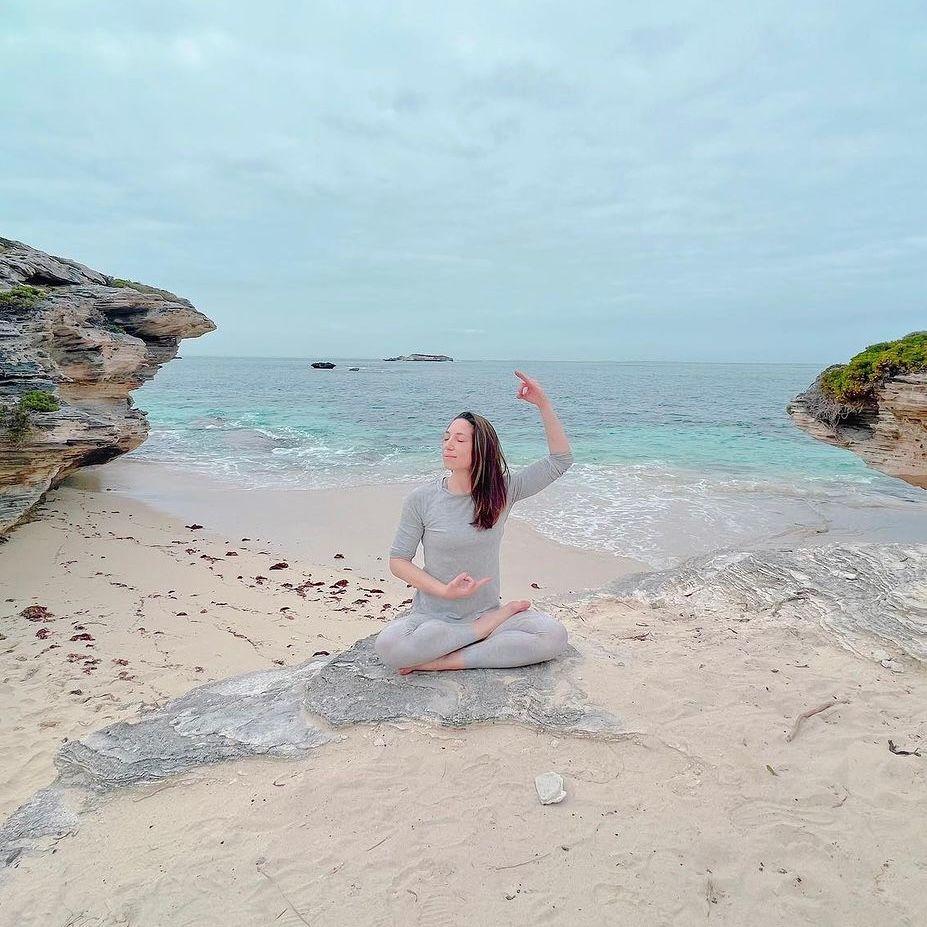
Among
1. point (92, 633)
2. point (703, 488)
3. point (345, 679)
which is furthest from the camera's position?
point (703, 488)

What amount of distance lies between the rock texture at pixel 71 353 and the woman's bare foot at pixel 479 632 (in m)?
7.13

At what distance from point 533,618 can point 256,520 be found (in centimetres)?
904

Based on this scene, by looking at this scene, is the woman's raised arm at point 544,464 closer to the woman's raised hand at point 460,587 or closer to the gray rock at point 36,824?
the woman's raised hand at point 460,587

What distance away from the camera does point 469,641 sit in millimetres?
4156

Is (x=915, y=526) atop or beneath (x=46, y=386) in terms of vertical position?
beneath

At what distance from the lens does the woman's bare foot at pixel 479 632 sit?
4.15 m

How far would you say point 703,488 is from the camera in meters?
15.6

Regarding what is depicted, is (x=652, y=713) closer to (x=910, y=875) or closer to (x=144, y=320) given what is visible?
(x=910, y=875)

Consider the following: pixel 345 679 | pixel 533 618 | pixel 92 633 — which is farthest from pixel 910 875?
pixel 92 633

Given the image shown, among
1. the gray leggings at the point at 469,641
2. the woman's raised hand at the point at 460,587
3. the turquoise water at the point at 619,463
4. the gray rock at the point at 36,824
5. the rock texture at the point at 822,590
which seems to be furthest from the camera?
the turquoise water at the point at 619,463

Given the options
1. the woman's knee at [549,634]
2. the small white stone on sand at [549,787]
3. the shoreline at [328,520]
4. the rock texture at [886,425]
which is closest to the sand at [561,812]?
the small white stone on sand at [549,787]

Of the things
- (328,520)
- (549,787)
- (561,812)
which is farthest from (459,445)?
(328,520)

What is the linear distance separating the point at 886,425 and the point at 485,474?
594 centimetres

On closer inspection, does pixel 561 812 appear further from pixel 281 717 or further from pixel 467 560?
pixel 281 717
